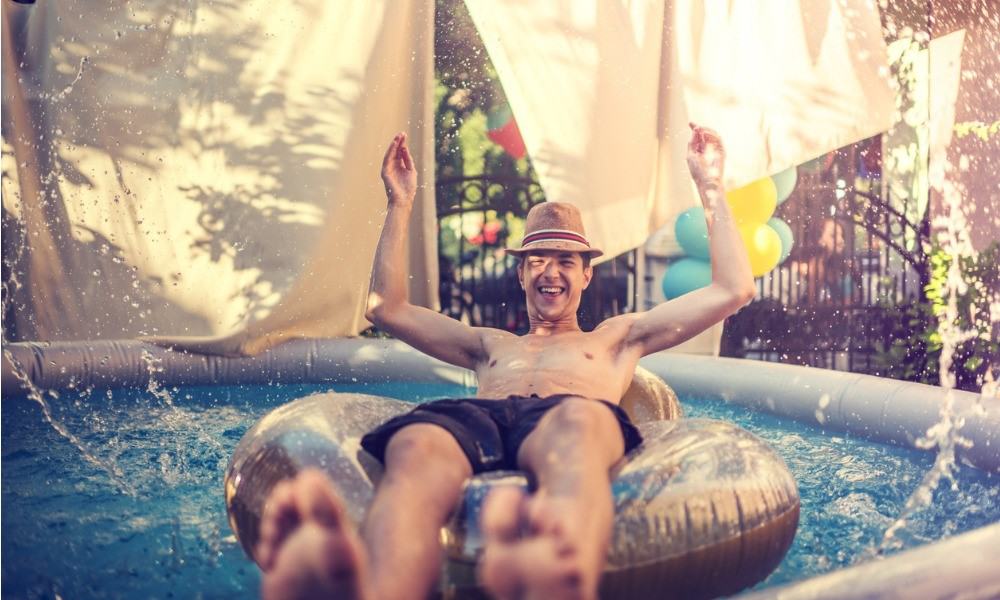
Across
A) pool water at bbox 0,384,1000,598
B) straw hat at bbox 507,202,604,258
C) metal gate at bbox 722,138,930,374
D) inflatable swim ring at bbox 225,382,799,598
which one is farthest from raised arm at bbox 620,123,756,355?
metal gate at bbox 722,138,930,374

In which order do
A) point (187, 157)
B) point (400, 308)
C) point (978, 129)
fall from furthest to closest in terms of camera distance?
1. point (978, 129)
2. point (187, 157)
3. point (400, 308)

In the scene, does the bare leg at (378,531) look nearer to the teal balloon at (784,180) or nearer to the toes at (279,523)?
the toes at (279,523)

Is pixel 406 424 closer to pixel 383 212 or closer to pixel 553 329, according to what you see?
pixel 553 329

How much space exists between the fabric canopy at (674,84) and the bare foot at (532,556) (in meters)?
3.38

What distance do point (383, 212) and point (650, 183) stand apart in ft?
5.81

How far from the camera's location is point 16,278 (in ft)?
17.5

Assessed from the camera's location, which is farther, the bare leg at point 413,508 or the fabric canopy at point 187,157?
the fabric canopy at point 187,157

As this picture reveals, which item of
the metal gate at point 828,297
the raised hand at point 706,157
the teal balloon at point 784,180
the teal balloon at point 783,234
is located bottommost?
the metal gate at point 828,297

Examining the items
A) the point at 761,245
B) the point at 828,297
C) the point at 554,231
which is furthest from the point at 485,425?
the point at 828,297

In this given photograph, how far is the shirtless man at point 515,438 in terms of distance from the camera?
1.24 meters

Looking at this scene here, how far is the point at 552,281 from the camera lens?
2.57m

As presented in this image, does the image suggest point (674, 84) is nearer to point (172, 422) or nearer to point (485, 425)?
point (172, 422)

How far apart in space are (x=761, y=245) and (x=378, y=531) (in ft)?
12.1

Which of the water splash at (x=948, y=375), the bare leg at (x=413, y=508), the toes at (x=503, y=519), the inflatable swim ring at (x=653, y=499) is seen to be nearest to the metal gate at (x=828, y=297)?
the water splash at (x=948, y=375)
